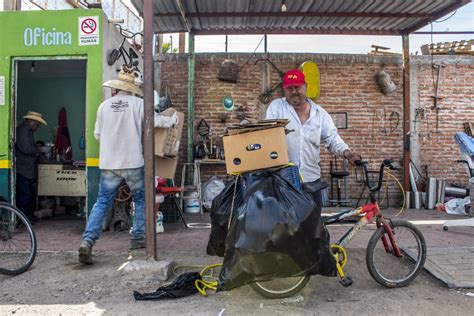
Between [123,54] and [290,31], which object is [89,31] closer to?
[123,54]

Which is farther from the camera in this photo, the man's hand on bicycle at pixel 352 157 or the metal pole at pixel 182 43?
the metal pole at pixel 182 43

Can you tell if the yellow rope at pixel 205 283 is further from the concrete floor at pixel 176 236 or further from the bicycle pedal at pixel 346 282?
A: the bicycle pedal at pixel 346 282

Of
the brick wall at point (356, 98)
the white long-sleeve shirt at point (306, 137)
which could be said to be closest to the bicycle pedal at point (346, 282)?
the white long-sleeve shirt at point (306, 137)

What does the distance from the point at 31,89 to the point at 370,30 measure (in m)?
7.88

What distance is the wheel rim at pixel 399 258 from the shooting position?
13.0 ft

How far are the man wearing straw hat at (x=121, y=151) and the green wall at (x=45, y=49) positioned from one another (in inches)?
43.5

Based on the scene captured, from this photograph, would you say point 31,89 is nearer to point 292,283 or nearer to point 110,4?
point 110,4

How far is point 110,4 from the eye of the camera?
11.6 meters

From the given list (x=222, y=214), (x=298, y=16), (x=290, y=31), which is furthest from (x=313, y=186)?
(x=290, y=31)

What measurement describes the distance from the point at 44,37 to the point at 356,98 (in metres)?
6.24

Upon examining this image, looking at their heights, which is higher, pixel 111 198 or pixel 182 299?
pixel 111 198

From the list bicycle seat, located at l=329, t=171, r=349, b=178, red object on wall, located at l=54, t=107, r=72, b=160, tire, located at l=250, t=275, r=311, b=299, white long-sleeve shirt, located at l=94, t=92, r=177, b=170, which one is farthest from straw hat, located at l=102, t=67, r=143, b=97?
bicycle seat, located at l=329, t=171, r=349, b=178

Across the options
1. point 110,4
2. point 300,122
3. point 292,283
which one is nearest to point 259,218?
point 292,283

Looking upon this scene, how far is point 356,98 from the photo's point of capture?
9039mm
